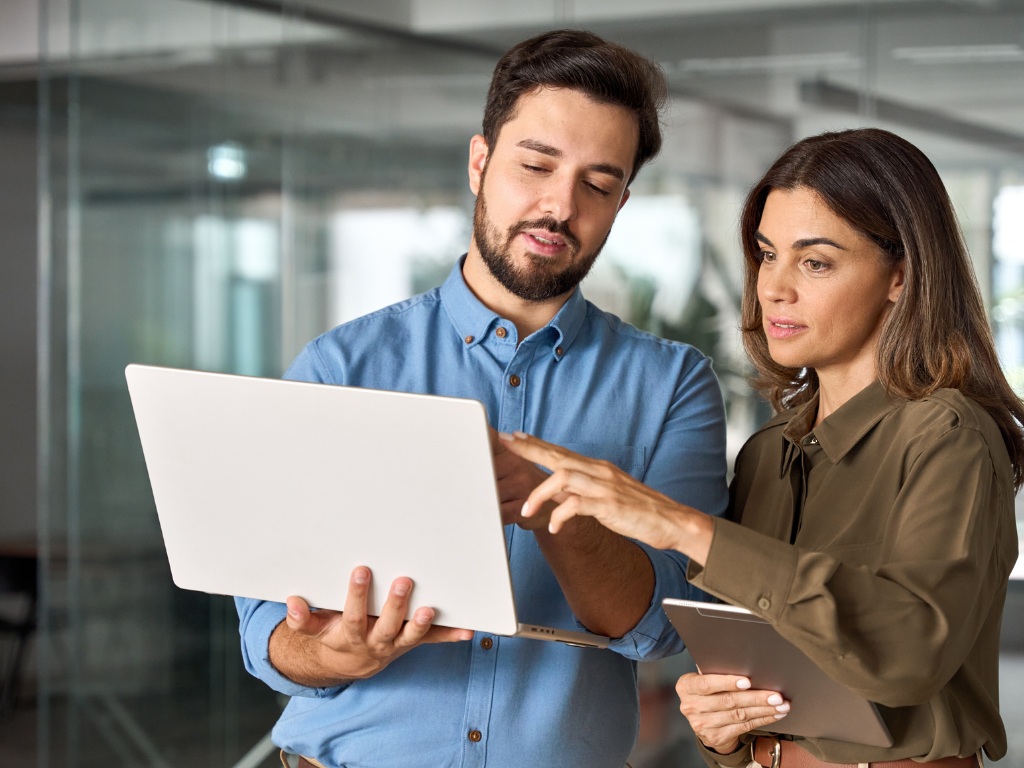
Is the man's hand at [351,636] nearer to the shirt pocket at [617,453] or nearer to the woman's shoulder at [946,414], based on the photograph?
the shirt pocket at [617,453]

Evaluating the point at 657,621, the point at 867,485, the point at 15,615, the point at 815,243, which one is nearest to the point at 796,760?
the point at 657,621

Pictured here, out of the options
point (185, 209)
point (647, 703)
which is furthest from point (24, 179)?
point (647, 703)

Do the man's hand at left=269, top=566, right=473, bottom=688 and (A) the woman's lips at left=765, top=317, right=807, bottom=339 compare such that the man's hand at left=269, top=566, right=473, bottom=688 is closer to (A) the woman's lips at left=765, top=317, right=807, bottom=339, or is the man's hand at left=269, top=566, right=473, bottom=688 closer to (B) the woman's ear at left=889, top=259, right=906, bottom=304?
(A) the woman's lips at left=765, top=317, right=807, bottom=339

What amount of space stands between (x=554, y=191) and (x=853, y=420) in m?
0.54

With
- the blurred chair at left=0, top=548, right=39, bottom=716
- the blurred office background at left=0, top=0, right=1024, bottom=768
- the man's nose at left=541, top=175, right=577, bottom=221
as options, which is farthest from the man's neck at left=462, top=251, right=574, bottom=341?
the blurred chair at left=0, top=548, right=39, bottom=716

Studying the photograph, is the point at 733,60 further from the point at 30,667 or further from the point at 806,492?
the point at 30,667

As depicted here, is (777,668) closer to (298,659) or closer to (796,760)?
(796,760)

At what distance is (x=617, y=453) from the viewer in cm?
176

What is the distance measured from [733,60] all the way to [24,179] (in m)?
2.85

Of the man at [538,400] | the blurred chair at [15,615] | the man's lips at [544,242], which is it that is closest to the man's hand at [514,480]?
the man at [538,400]

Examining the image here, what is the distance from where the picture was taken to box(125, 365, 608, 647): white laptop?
4.03ft

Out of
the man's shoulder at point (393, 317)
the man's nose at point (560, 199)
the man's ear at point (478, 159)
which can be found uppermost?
the man's ear at point (478, 159)

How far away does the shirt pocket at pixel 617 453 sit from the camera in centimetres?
175

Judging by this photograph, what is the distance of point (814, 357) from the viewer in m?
1.69
